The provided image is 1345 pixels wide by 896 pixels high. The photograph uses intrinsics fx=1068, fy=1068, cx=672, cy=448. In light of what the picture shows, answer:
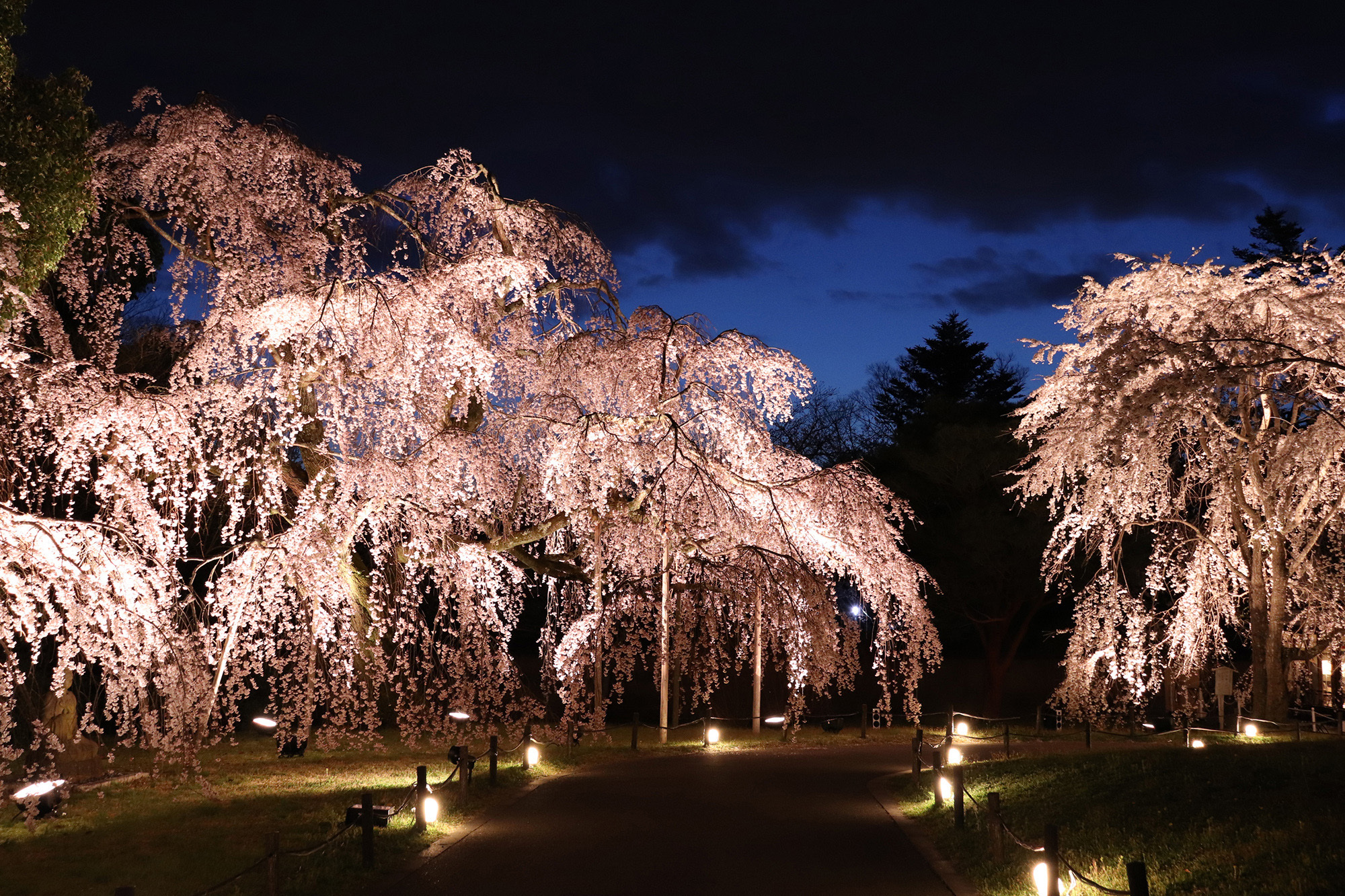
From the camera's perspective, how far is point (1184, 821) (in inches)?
375

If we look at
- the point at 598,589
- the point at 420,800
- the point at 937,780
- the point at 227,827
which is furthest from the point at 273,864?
the point at 937,780

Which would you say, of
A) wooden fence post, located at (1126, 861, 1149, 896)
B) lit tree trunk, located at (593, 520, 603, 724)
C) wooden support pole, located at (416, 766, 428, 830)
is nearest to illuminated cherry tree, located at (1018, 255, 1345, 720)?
lit tree trunk, located at (593, 520, 603, 724)

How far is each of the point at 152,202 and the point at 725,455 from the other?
24.6 ft

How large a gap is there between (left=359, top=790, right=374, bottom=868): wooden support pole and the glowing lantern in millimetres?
5708

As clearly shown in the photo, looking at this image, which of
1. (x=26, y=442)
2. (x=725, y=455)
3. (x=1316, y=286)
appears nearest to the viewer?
(x=26, y=442)

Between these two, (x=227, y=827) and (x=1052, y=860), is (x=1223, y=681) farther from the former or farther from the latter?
(x=227, y=827)

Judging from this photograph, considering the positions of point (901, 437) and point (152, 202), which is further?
point (901, 437)

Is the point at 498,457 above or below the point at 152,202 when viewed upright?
below

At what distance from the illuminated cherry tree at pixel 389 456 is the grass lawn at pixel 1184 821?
2.01 metres

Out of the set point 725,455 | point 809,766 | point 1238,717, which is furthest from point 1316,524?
point 725,455

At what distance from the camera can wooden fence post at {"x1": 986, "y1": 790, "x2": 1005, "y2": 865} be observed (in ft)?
31.6

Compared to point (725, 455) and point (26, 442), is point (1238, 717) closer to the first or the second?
point (725, 455)

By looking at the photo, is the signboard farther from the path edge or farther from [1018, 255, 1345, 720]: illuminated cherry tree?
the path edge

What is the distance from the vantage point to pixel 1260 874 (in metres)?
7.66
